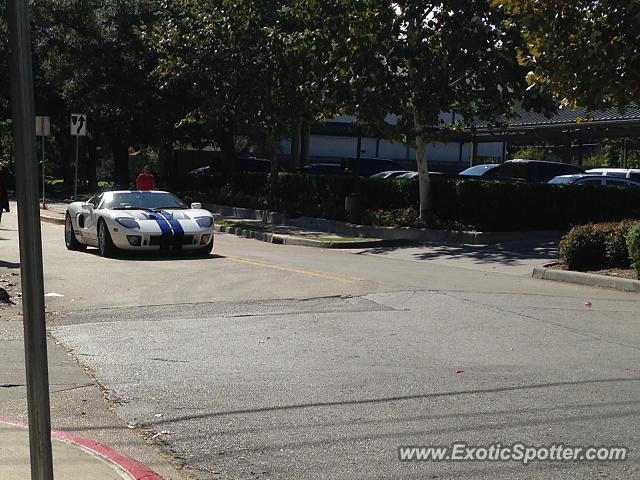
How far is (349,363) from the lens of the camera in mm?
8109

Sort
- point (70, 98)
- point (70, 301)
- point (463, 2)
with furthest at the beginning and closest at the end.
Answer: point (70, 98) < point (463, 2) < point (70, 301)

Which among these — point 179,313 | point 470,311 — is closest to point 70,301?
point 179,313

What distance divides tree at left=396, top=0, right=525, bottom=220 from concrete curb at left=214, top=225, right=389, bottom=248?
2789 mm

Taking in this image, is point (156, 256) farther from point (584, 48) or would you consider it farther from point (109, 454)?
point (109, 454)

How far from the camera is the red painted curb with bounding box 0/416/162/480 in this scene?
5241 millimetres

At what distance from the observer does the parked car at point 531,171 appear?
29969 mm

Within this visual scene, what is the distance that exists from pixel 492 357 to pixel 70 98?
29.5 metres

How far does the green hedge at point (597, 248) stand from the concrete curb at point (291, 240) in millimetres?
6165

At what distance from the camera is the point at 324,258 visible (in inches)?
677

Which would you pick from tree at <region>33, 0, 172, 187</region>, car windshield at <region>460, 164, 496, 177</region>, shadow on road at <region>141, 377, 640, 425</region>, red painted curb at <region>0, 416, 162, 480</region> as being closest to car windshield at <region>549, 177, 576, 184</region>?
car windshield at <region>460, 164, 496, 177</region>

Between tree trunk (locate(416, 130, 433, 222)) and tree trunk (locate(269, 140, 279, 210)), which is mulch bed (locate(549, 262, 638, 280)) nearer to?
tree trunk (locate(416, 130, 433, 222))

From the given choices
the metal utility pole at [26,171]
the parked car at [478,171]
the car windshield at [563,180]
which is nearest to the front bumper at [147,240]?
the metal utility pole at [26,171]

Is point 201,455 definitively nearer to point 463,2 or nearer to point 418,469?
point 418,469

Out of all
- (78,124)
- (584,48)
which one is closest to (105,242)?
(584,48)
